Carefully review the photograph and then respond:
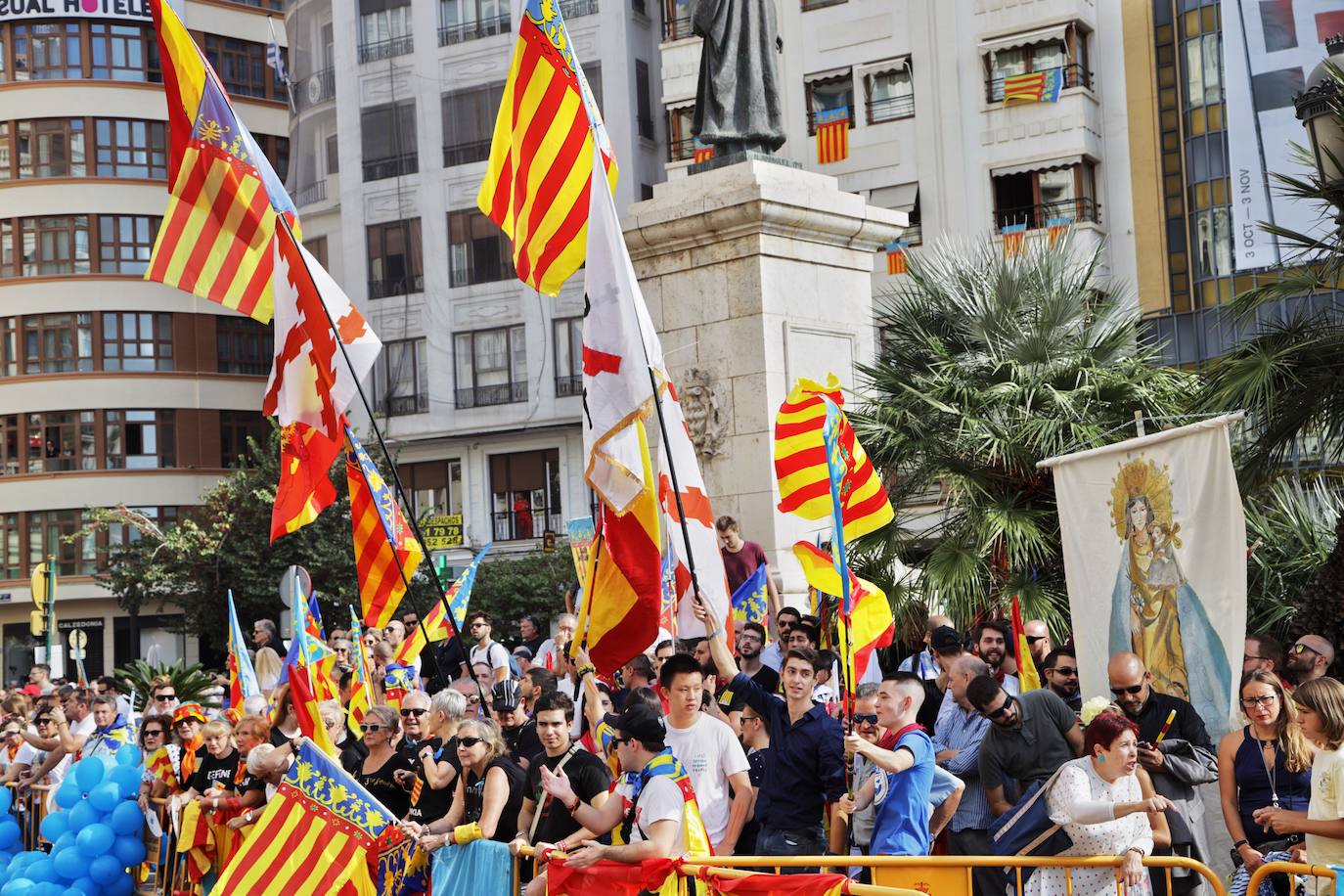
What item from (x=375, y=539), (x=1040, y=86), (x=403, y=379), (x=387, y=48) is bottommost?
(x=375, y=539)

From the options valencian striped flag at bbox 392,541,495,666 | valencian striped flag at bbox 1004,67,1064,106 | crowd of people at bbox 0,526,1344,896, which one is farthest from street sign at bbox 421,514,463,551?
crowd of people at bbox 0,526,1344,896

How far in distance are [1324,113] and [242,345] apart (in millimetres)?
46938

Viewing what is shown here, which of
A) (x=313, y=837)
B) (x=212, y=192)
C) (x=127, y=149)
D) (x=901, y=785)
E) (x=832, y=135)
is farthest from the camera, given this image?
(x=127, y=149)

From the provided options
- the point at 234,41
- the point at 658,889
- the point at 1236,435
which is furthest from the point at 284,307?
the point at 234,41

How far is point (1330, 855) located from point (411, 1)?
143 ft

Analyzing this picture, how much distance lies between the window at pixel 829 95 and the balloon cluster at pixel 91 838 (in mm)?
29092

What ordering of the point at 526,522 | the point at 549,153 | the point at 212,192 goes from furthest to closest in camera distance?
1. the point at 526,522
2. the point at 212,192
3. the point at 549,153

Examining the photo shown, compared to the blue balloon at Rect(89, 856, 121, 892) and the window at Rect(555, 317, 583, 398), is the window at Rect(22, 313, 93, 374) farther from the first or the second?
the blue balloon at Rect(89, 856, 121, 892)

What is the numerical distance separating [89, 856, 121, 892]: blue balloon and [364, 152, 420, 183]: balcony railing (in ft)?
115

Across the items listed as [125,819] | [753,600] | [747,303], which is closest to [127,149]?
[125,819]

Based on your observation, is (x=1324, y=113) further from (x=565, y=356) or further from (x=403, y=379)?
(x=403, y=379)

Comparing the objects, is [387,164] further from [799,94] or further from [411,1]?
[799,94]

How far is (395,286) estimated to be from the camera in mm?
46375

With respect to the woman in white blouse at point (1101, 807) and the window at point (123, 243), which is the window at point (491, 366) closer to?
the window at point (123, 243)
